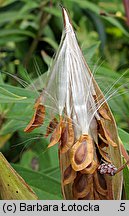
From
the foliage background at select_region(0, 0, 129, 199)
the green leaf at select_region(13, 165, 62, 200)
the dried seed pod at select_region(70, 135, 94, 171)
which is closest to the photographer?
the dried seed pod at select_region(70, 135, 94, 171)

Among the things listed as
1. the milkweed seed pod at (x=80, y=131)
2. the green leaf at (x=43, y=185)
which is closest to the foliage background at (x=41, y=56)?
the green leaf at (x=43, y=185)

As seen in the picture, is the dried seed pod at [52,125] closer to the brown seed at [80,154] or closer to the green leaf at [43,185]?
the brown seed at [80,154]

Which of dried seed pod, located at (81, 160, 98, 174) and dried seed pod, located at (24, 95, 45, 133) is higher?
dried seed pod, located at (24, 95, 45, 133)

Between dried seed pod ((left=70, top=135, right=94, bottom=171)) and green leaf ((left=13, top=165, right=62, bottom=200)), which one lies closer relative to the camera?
dried seed pod ((left=70, top=135, right=94, bottom=171))

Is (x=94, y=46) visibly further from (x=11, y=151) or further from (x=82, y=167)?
(x=82, y=167)

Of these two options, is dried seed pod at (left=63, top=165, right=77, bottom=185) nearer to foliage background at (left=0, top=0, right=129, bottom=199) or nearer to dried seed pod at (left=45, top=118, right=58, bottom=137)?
dried seed pod at (left=45, top=118, right=58, bottom=137)

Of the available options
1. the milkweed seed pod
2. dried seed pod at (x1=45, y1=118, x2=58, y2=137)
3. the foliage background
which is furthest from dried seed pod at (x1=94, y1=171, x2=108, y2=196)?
the foliage background

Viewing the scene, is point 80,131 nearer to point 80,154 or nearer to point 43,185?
point 80,154
